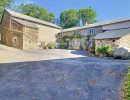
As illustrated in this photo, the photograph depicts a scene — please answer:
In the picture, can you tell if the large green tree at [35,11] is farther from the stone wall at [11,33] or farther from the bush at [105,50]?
the bush at [105,50]

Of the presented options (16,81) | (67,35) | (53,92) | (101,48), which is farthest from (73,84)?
(67,35)

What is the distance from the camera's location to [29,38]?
28.2m

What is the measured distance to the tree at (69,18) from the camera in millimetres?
62294

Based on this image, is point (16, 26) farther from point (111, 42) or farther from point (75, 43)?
point (111, 42)

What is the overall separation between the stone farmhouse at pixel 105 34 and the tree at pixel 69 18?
21589 mm

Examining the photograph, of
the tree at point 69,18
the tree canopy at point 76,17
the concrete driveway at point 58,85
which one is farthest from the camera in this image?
the tree at point 69,18

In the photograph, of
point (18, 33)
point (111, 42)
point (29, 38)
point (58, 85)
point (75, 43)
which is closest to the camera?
point (58, 85)

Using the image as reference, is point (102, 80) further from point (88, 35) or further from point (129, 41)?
point (88, 35)

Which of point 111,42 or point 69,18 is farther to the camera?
point 69,18

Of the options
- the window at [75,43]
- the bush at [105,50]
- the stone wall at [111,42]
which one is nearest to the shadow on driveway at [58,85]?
the bush at [105,50]

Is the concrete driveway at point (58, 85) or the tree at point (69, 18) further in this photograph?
the tree at point (69, 18)

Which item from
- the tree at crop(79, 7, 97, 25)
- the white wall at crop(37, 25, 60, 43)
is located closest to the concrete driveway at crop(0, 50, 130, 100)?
the white wall at crop(37, 25, 60, 43)

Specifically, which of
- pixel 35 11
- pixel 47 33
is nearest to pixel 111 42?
pixel 47 33

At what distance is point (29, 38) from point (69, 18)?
37.9 metres
